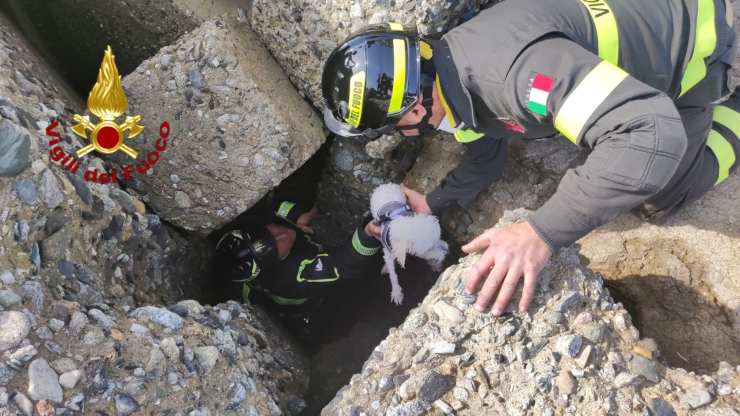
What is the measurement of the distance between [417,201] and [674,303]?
1224 millimetres

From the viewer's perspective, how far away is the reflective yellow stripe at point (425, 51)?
2068 millimetres

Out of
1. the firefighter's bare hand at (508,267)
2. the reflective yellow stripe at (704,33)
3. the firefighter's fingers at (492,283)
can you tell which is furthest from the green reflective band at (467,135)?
the reflective yellow stripe at (704,33)

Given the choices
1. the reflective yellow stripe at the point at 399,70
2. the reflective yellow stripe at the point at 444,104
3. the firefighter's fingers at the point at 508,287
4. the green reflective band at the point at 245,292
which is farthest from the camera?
the green reflective band at the point at 245,292

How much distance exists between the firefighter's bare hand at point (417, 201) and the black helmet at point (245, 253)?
816mm

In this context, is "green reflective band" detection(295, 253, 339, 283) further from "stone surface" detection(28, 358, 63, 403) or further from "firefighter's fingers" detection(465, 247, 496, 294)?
"stone surface" detection(28, 358, 63, 403)

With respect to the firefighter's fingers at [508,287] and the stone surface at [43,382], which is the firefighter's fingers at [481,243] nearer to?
the firefighter's fingers at [508,287]

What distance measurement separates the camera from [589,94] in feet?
5.67

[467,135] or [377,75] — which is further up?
[377,75]

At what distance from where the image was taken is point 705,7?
2.05 m

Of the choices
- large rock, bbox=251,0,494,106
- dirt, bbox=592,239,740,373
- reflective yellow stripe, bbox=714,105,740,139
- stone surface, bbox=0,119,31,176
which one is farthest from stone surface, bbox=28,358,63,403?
reflective yellow stripe, bbox=714,105,740,139

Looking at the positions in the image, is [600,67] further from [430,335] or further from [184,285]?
[184,285]

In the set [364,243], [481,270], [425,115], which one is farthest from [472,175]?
[481,270]

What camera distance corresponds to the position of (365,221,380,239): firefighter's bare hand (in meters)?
2.79

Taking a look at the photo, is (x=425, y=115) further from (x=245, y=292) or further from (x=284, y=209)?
(x=245, y=292)
